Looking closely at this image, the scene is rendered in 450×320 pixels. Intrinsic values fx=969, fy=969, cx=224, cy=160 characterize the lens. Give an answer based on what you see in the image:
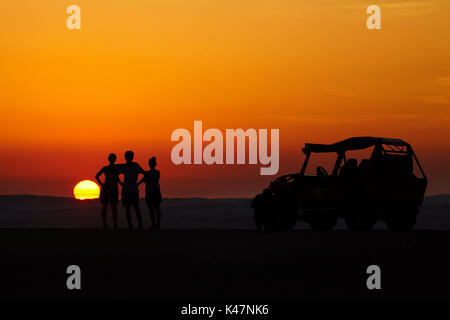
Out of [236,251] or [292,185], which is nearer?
[236,251]

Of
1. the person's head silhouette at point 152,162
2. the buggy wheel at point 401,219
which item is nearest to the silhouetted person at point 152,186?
the person's head silhouette at point 152,162

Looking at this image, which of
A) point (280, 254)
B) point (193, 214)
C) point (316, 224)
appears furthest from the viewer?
point (193, 214)

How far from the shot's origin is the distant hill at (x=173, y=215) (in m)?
69.8

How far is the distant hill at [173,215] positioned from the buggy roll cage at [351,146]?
35.7 metres

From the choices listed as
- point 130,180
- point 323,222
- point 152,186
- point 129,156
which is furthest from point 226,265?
point 323,222

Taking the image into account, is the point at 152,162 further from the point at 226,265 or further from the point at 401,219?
the point at 226,265

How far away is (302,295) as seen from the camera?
12.9 m

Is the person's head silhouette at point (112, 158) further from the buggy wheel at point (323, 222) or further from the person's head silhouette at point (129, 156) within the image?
the buggy wheel at point (323, 222)

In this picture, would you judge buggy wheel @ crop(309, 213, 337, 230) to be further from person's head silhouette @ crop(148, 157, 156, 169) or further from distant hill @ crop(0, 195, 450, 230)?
distant hill @ crop(0, 195, 450, 230)

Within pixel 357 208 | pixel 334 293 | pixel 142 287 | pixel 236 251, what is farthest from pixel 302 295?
pixel 357 208

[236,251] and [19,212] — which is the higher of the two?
[236,251]

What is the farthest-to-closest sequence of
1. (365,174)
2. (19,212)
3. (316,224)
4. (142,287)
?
(19,212) → (316,224) → (365,174) → (142,287)

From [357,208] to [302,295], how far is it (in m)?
11.3

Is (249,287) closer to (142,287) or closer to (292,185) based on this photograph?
(142,287)
